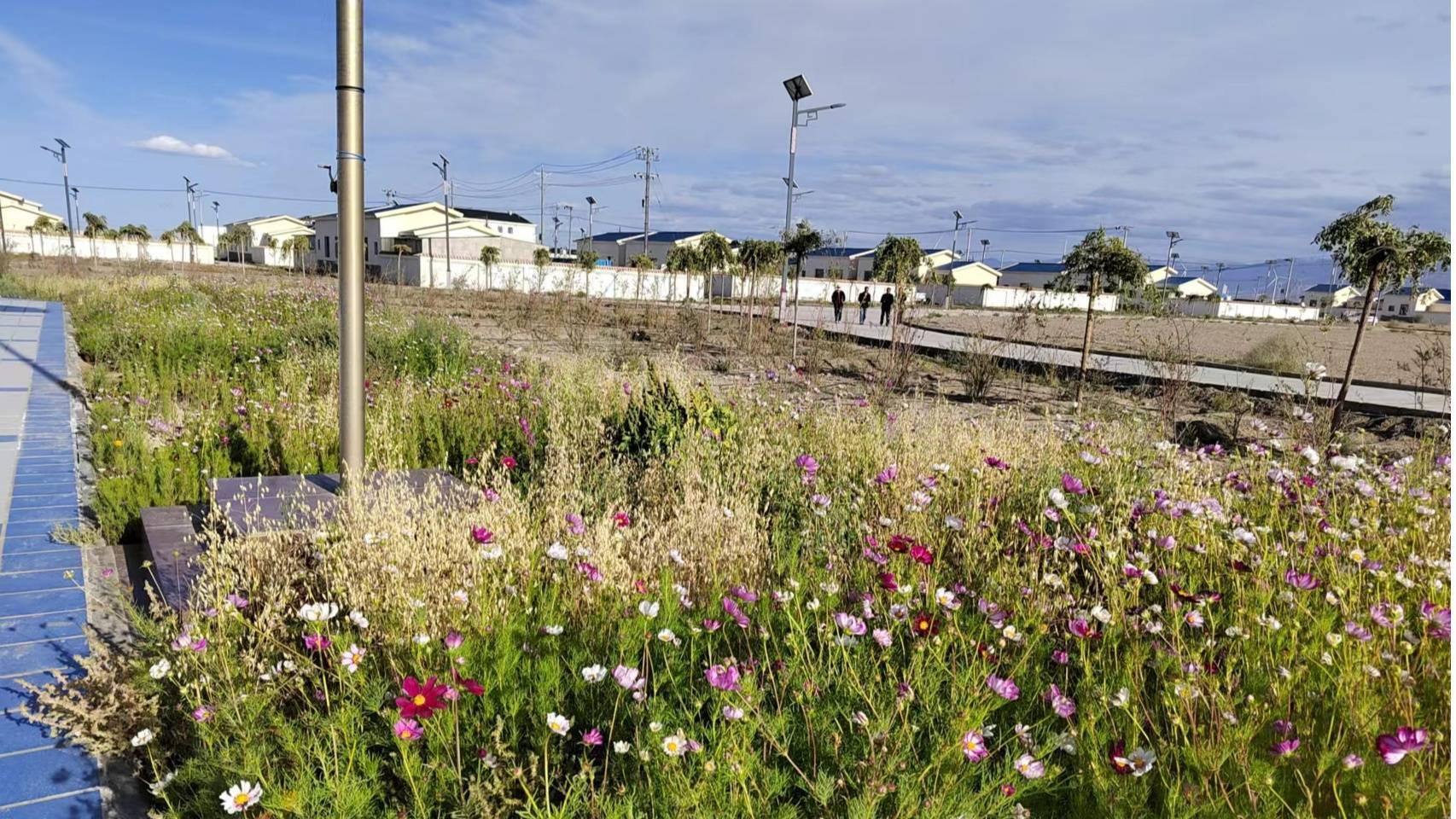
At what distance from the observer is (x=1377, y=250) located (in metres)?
9.02

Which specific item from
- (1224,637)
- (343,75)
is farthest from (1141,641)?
(343,75)

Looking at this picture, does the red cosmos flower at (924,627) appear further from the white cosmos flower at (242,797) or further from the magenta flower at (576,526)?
the white cosmos flower at (242,797)

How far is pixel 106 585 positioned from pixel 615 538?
2266mm

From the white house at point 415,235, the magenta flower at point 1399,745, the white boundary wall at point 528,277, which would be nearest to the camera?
the magenta flower at point 1399,745

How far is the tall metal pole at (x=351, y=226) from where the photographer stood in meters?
3.41

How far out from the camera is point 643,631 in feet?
7.48

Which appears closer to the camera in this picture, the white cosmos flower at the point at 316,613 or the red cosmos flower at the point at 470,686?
the red cosmos flower at the point at 470,686

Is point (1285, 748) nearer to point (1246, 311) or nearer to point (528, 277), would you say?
point (528, 277)

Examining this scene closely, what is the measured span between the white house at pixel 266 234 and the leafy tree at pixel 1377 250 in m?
72.2

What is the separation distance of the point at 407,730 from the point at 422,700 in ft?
0.28

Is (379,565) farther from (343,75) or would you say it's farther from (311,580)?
(343,75)

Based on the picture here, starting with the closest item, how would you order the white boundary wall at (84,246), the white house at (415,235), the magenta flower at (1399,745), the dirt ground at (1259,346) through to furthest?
1. the magenta flower at (1399,745)
2. the dirt ground at (1259,346)
3. the white house at (415,235)
4. the white boundary wall at (84,246)

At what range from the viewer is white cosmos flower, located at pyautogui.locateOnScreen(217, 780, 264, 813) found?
1602mm

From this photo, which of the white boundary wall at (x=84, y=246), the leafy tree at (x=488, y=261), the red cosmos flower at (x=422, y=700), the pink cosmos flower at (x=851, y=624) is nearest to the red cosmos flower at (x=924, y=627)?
the pink cosmos flower at (x=851, y=624)
